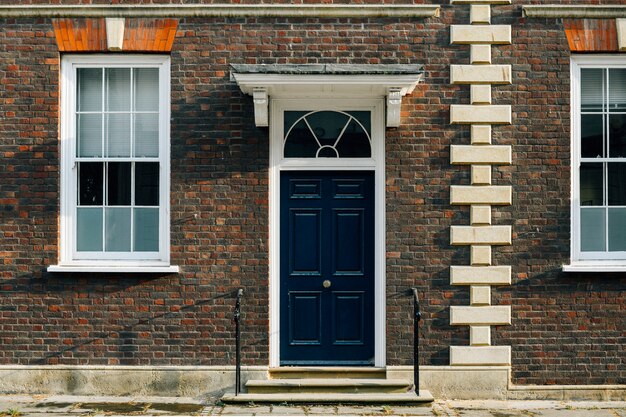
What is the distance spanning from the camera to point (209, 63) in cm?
1005

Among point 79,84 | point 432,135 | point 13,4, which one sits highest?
point 13,4

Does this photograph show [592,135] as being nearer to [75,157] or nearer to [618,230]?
[618,230]

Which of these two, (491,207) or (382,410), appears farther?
(491,207)

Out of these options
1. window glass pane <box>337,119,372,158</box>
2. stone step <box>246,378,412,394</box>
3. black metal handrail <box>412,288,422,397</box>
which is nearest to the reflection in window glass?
stone step <box>246,378,412,394</box>

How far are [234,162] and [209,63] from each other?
121 cm

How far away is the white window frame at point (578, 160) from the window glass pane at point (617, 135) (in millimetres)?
413

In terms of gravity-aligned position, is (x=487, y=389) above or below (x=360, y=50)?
below

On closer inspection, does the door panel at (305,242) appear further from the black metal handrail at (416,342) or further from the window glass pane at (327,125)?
the black metal handrail at (416,342)

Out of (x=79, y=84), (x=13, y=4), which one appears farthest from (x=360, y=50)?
(x=13, y=4)

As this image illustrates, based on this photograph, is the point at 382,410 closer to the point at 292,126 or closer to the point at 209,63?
the point at 292,126

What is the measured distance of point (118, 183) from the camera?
33.4ft

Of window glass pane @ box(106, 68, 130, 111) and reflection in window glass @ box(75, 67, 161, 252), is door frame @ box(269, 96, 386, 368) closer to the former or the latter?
reflection in window glass @ box(75, 67, 161, 252)

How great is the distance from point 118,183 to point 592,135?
226 inches

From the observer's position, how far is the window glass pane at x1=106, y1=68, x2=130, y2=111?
401 inches
